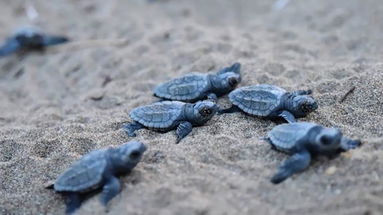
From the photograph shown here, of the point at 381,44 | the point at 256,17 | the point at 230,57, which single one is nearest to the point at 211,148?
the point at 230,57

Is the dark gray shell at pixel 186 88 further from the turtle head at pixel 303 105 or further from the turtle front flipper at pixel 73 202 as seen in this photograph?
the turtle front flipper at pixel 73 202

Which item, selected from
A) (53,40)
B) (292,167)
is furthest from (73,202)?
(53,40)

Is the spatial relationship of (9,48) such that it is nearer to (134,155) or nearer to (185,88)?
(185,88)

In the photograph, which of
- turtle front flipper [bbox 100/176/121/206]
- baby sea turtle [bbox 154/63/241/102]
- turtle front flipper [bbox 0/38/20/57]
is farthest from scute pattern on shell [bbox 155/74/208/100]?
turtle front flipper [bbox 0/38/20/57]

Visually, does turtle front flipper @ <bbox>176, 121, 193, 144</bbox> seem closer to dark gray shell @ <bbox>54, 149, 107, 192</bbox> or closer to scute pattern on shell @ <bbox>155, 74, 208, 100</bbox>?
scute pattern on shell @ <bbox>155, 74, 208, 100</bbox>

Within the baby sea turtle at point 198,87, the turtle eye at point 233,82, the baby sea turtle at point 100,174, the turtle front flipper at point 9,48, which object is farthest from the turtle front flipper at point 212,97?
the turtle front flipper at point 9,48

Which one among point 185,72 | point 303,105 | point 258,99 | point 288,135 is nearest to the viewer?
point 288,135

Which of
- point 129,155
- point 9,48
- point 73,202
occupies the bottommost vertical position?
point 73,202
